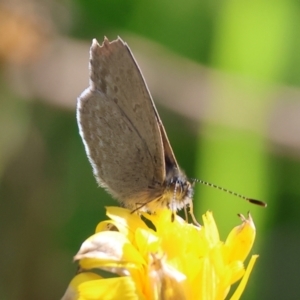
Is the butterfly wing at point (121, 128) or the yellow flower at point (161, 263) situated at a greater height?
the butterfly wing at point (121, 128)

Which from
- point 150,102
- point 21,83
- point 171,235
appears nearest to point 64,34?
point 21,83

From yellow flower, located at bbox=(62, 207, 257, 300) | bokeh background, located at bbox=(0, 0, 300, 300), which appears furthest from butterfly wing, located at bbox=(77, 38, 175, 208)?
bokeh background, located at bbox=(0, 0, 300, 300)

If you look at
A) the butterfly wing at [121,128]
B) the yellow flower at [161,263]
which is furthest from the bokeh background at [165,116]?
the yellow flower at [161,263]

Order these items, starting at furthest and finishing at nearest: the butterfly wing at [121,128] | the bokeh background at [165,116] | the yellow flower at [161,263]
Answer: the bokeh background at [165,116] < the butterfly wing at [121,128] < the yellow flower at [161,263]

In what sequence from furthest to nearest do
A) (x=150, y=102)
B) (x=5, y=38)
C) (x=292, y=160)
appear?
(x=292, y=160) < (x=5, y=38) < (x=150, y=102)

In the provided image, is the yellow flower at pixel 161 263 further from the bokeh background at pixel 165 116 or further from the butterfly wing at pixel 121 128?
the bokeh background at pixel 165 116

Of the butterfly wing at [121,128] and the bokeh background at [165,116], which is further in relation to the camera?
the bokeh background at [165,116]

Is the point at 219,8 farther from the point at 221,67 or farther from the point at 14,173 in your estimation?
the point at 14,173
